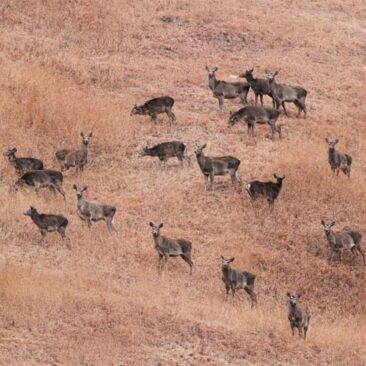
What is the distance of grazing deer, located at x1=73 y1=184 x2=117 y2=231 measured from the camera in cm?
3006

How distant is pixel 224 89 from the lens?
39.4 meters

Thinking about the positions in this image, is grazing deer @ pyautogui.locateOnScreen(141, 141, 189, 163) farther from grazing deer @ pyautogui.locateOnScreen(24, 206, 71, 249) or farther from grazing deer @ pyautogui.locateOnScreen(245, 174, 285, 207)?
grazing deer @ pyautogui.locateOnScreen(24, 206, 71, 249)

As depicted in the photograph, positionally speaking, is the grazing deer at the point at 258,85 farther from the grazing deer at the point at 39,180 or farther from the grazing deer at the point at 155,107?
the grazing deer at the point at 39,180

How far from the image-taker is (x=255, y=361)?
23.6m

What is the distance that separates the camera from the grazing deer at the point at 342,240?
30406 mm

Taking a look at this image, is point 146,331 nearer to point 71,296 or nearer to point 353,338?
point 71,296

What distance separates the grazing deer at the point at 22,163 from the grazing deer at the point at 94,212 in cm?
341

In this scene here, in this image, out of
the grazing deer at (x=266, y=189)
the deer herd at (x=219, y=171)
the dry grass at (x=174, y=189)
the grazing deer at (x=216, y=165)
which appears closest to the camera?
the dry grass at (x=174, y=189)

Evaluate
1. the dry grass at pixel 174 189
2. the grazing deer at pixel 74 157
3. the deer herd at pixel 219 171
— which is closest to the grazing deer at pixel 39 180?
the deer herd at pixel 219 171

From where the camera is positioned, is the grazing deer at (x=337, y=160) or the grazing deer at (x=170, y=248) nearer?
the grazing deer at (x=170, y=248)

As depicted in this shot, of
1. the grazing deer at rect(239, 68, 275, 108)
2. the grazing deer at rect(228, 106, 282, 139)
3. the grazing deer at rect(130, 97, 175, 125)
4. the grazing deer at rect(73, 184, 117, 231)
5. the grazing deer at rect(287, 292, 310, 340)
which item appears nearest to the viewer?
the grazing deer at rect(287, 292, 310, 340)

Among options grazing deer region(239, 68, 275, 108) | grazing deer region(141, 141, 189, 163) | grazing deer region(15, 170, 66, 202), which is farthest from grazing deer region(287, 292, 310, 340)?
grazing deer region(239, 68, 275, 108)

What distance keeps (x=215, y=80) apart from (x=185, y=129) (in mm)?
2548

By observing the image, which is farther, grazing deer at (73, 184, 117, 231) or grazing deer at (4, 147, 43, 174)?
grazing deer at (4, 147, 43, 174)
